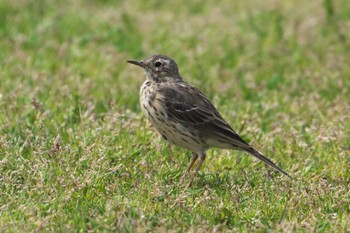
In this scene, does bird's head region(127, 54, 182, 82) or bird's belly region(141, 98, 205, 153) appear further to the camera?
bird's head region(127, 54, 182, 82)

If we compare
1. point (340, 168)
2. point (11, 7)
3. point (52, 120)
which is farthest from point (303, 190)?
point (11, 7)

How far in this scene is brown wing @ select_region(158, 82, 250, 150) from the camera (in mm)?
8508

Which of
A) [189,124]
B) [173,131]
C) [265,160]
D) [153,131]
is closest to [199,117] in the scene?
[189,124]

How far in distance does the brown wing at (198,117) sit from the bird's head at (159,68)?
41 cm

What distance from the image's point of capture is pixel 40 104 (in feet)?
31.8

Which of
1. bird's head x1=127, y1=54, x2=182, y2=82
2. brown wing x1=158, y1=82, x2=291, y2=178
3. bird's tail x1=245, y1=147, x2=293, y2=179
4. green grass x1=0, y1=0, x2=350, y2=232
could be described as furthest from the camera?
bird's head x1=127, y1=54, x2=182, y2=82

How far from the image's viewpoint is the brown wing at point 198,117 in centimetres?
851

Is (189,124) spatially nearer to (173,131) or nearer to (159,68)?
(173,131)

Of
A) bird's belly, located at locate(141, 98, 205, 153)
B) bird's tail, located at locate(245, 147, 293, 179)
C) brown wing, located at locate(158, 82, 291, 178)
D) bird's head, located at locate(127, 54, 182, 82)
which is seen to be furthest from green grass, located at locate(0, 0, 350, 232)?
bird's head, located at locate(127, 54, 182, 82)

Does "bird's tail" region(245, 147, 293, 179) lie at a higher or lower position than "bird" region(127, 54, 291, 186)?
lower

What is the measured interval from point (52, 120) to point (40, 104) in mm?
234

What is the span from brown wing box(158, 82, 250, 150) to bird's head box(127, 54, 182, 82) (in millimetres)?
410

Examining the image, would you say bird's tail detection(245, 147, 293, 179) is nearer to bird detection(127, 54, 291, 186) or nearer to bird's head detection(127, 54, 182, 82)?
bird detection(127, 54, 291, 186)

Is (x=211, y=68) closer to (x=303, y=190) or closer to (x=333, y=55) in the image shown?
(x=333, y=55)
